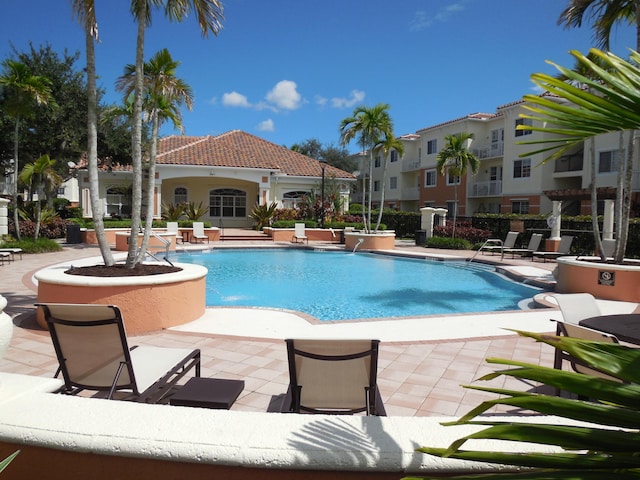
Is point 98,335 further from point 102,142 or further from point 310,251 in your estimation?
point 102,142

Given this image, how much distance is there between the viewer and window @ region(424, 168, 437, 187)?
40.2m

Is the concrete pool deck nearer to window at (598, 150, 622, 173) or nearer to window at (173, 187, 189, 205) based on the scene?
window at (173, 187, 189, 205)

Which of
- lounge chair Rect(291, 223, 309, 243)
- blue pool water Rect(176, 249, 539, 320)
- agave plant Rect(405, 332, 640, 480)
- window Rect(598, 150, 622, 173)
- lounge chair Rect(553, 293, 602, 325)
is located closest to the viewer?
agave plant Rect(405, 332, 640, 480)

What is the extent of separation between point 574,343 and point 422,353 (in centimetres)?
475

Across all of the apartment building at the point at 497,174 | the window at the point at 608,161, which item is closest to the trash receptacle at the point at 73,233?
the apartment building at the point at 497,174

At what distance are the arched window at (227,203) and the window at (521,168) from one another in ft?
67.9

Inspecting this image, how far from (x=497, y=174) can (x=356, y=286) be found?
27.7 m

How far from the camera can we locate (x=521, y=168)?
3253cm

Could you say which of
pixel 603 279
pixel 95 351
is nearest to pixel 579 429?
pixel 95 351

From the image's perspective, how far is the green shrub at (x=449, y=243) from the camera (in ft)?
70.7

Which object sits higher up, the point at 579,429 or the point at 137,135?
the point at 137,135

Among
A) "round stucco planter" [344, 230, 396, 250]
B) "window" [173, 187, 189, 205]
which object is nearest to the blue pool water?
"round stucco planter" [344, 230, 396, 250]

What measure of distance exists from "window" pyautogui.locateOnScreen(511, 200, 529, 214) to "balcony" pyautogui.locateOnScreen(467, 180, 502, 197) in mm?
1617

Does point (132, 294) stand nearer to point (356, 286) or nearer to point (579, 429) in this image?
point (579, 429)
